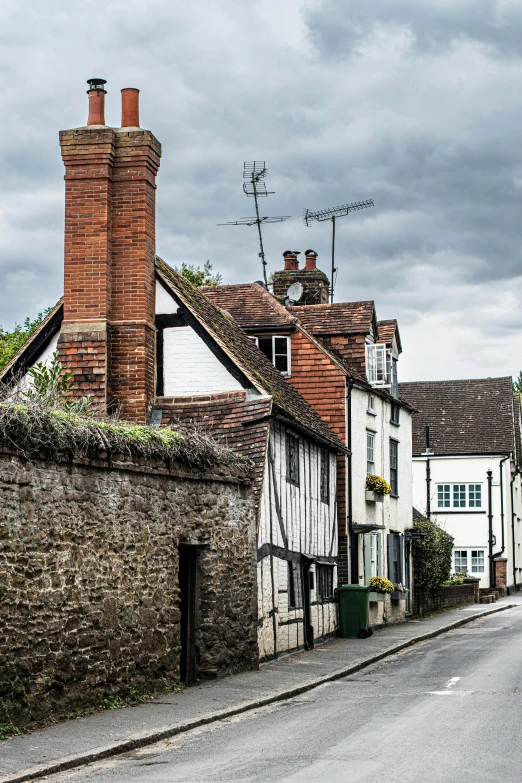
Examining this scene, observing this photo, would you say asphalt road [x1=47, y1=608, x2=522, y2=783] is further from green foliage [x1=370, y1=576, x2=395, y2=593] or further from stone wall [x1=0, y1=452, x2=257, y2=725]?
green foliage [x1=370, y1=576, x2=395, y2=593]

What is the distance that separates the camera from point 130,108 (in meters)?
21.2

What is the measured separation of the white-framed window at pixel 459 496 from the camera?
1890 inches

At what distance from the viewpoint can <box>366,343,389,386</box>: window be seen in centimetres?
3059

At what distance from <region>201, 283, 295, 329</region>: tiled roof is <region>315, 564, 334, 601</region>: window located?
6.64 meters

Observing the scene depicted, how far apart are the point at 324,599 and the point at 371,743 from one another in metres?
14.3

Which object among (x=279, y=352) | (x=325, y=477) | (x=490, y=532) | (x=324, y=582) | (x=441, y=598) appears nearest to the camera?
(x=324, y=582)

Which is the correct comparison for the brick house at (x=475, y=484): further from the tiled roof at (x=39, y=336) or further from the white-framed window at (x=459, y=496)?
the tiled roof at (x=39, y=336)

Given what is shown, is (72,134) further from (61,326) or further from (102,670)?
(102,670)

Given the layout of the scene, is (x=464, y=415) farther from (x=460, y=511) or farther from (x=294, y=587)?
(x=294, y=587)

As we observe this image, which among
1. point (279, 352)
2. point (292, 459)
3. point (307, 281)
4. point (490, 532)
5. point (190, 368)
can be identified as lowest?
point (490, 532)

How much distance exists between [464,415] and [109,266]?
32.6 m

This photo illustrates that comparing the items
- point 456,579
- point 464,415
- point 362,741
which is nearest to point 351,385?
point 362,741

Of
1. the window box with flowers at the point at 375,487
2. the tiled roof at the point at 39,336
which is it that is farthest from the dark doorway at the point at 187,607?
the window box with flowers at the point at 375,487

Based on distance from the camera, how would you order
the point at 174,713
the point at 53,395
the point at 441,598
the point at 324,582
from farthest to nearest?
the point at 441,598
the point at 324,582
the point at 53,395
the point at 174,713
